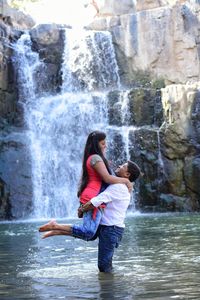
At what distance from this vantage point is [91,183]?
7.16m

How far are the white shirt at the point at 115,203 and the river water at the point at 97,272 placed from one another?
25.6 inches

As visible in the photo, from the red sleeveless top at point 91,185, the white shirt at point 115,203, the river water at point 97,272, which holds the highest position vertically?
the red sleeveless top at point 91,185

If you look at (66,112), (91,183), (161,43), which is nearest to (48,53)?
(66,112)

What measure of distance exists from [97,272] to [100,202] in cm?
97

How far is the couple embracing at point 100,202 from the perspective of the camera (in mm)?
7008

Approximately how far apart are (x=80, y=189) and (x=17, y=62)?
2759 cm

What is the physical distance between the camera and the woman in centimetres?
700

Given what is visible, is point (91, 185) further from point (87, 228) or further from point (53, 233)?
point (53, 233)

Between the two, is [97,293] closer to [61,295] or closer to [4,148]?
[61,295]

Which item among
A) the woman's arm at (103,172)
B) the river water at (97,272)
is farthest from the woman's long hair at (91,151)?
the river water at (97,272)

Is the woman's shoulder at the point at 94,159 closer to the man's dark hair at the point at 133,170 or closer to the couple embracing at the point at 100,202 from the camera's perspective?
the couple embracing at the point at 100,202

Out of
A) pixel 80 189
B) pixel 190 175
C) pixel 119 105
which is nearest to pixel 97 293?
pixel 80 189

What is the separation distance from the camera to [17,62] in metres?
33.8

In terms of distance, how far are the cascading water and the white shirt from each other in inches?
799
